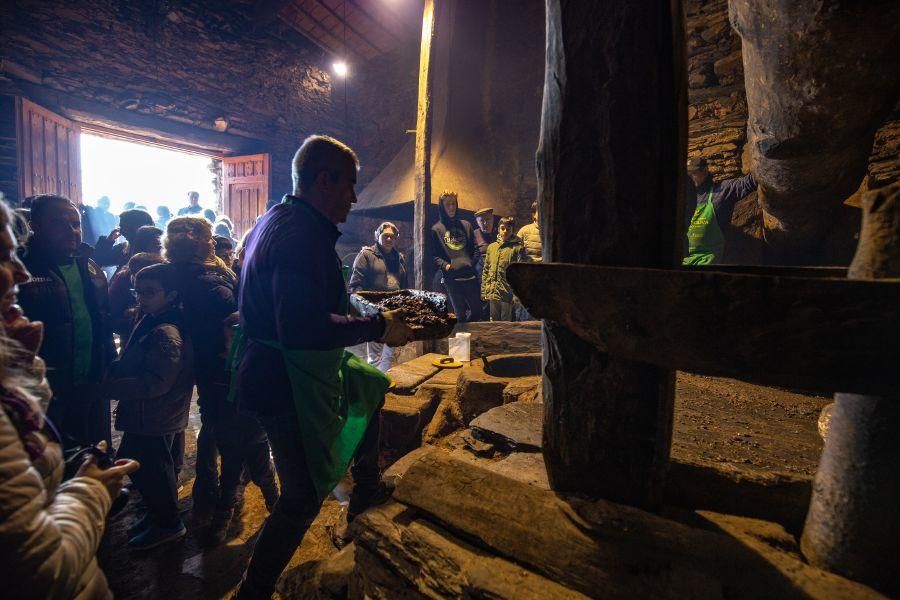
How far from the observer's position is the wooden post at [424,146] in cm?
567

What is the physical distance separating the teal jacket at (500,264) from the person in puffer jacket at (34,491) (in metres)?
4.96

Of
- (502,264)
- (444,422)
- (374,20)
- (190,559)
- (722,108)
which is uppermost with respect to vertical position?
(374,20)

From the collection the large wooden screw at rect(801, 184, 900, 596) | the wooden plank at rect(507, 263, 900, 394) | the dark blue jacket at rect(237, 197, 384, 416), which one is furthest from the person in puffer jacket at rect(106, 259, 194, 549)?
the large wooden screw at rect(801, 184, 900, 596)

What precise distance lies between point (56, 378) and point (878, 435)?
11.8 ft

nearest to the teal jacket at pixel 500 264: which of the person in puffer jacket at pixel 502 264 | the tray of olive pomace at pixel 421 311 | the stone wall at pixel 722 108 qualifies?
the person in puffer jacket at pixel 502 264

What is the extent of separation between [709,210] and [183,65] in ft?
30.6

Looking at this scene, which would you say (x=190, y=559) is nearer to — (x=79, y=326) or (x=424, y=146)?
(x=79, y=326)

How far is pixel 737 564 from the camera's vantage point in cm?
101

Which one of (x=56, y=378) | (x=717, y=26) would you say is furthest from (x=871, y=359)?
(x=717, y=26)

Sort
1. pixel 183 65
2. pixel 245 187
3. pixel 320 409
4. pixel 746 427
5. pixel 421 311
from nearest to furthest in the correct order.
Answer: pixel 320 409, pixel 746 427, pixel 421 311, pixel 183 65, pixel 245 187

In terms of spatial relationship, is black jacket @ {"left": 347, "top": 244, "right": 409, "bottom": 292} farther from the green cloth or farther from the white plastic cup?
the green cloth

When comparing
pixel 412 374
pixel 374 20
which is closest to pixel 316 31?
pixel 374 20

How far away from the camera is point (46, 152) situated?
6188 mm

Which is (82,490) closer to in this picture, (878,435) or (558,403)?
(558,403)
